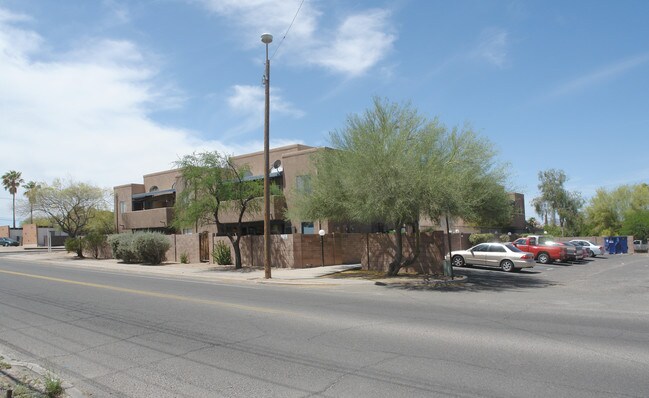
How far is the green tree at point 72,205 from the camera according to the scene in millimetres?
42438

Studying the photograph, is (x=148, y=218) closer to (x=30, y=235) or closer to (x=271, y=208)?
(x=271, y=208)

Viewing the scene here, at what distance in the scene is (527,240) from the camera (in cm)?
3306

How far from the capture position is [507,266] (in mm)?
25469

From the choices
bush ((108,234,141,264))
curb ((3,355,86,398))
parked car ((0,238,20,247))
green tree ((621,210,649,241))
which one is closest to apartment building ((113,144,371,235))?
bush ((108,234,141,264))

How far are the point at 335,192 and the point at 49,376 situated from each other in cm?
1523

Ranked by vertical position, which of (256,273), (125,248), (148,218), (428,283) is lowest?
(428,283)

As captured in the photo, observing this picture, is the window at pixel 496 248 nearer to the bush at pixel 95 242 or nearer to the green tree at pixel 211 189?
the green tree at pixel 211 189

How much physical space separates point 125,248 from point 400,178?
2333cm

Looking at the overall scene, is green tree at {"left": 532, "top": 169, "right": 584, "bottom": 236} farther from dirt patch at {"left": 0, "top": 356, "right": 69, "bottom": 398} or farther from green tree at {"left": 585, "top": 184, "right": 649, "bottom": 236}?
dirt patch at {"left": 0, "top": 356, "right": 69, "bottom": 398}

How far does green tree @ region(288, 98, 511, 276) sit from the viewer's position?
17500mm

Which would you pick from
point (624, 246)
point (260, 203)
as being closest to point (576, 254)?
point (624, 246)

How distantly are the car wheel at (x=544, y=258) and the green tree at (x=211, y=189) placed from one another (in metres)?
18.4

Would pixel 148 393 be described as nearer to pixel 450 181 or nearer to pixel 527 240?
pixel 450 181

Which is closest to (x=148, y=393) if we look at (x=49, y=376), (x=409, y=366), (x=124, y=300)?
(x=49, y=376)
